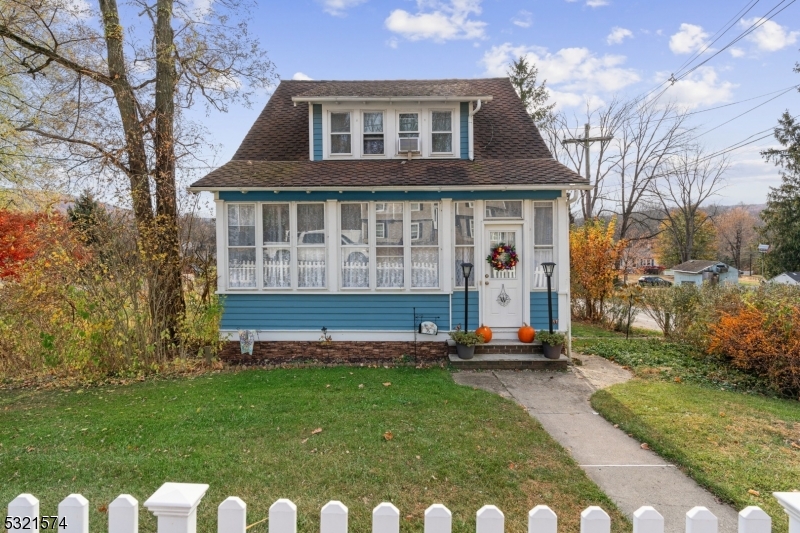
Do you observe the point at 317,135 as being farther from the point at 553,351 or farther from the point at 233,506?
the point at 233,506

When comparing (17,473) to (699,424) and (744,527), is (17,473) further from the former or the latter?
(699,424)

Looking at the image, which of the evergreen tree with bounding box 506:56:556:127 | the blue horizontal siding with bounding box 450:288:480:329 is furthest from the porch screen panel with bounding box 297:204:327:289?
the evergreen tree with bounding box 506:56:556:127

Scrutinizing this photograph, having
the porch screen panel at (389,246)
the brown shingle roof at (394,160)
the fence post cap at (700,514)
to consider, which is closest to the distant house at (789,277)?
the brown shingle roof at (394,160)

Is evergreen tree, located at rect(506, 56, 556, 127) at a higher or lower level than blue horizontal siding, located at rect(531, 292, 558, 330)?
higher

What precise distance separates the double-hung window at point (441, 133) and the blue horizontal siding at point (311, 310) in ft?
11.6

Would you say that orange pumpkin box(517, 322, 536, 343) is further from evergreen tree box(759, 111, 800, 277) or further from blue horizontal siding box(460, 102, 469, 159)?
evergreen tree box(759, 111, 800, 277)

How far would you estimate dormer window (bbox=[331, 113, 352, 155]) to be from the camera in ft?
31.7

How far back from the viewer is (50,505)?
3.16 metres

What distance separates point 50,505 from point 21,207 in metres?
12.7

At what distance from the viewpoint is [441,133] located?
969 cm

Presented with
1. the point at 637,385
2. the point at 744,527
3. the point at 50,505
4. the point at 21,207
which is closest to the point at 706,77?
the point at 637,385

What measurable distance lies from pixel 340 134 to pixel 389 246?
9.84 feet

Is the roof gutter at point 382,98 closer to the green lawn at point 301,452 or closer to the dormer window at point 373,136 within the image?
the dormer window at point 373,136

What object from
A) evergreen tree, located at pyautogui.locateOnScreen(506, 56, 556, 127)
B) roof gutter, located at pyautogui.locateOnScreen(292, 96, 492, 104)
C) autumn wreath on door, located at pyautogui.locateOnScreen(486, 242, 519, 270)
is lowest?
autumn wreath on door, located at pyautogui.locateOnScreen(486, 242, 519, 270)
